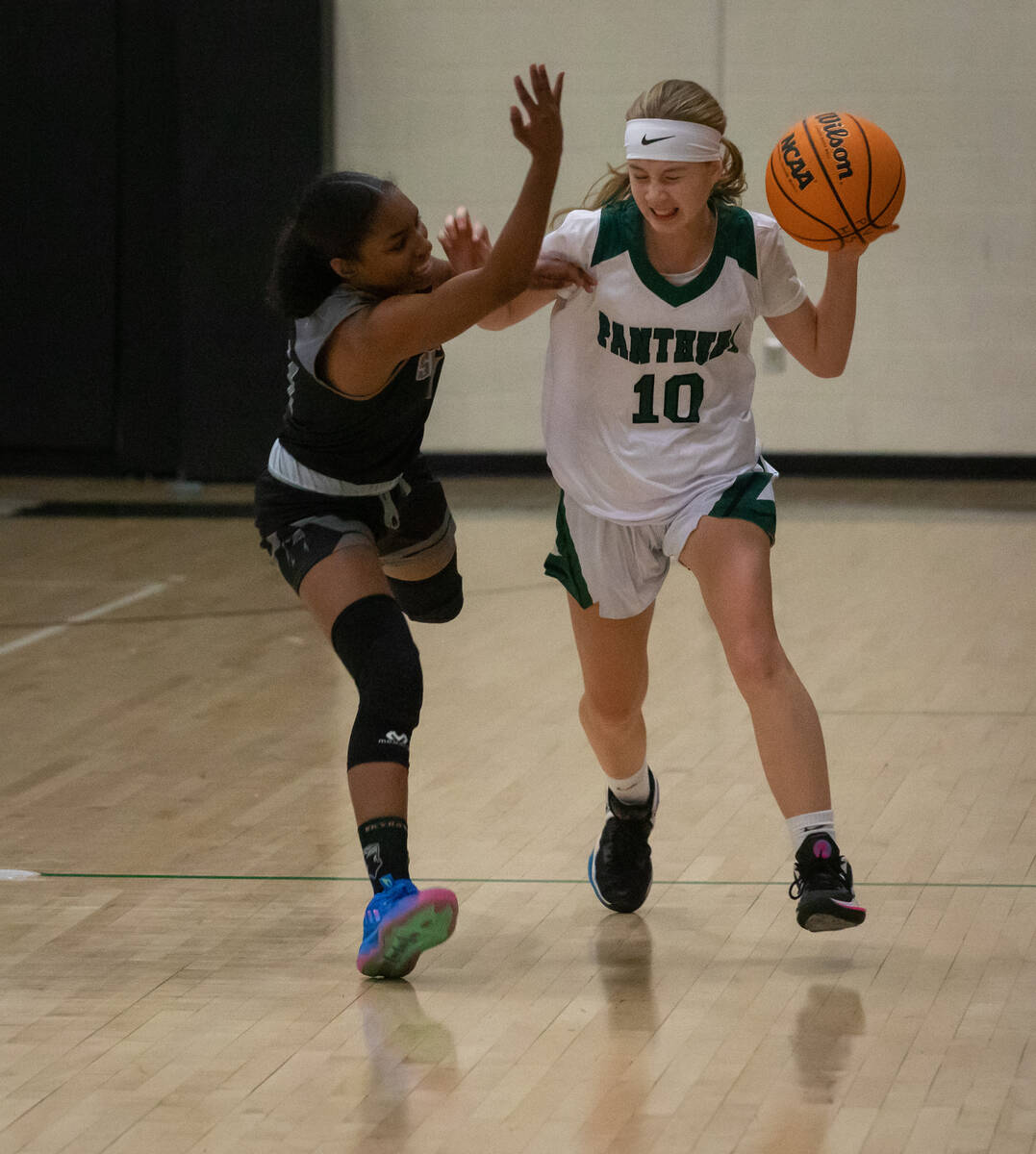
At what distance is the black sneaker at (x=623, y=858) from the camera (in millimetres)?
3635

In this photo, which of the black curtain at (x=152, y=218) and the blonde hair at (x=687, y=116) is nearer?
the blonde hair at (x=687, y=116)

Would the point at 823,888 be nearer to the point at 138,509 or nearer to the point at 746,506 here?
the point at 746,506

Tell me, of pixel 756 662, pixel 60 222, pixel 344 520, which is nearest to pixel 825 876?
pixel 756 662

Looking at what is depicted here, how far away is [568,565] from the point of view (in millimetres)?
3518

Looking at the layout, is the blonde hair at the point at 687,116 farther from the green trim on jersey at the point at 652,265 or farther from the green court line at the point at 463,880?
the green court line at the point at 463,880

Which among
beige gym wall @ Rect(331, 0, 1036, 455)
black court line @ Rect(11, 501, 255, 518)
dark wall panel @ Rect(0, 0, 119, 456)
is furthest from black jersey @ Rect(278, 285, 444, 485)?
dark wall panel @ Rect(0, 0, 119, 456)

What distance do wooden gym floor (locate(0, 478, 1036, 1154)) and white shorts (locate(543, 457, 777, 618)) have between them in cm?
65

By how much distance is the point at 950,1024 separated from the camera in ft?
9.86

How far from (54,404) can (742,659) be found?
8.82 m

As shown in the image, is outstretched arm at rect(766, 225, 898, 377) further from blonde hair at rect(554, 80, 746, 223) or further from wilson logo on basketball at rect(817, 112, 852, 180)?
blonde hair at rect(554, 80, 746, 223)

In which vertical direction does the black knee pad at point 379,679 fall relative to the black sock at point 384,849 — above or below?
above

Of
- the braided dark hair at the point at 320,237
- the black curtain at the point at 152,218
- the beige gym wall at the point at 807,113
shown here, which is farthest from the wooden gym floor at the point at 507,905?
the black curtain at the point at 152,218

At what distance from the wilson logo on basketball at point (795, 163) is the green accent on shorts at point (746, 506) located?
0.55 m

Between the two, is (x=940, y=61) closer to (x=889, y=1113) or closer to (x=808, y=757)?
(x=808, y=757)
